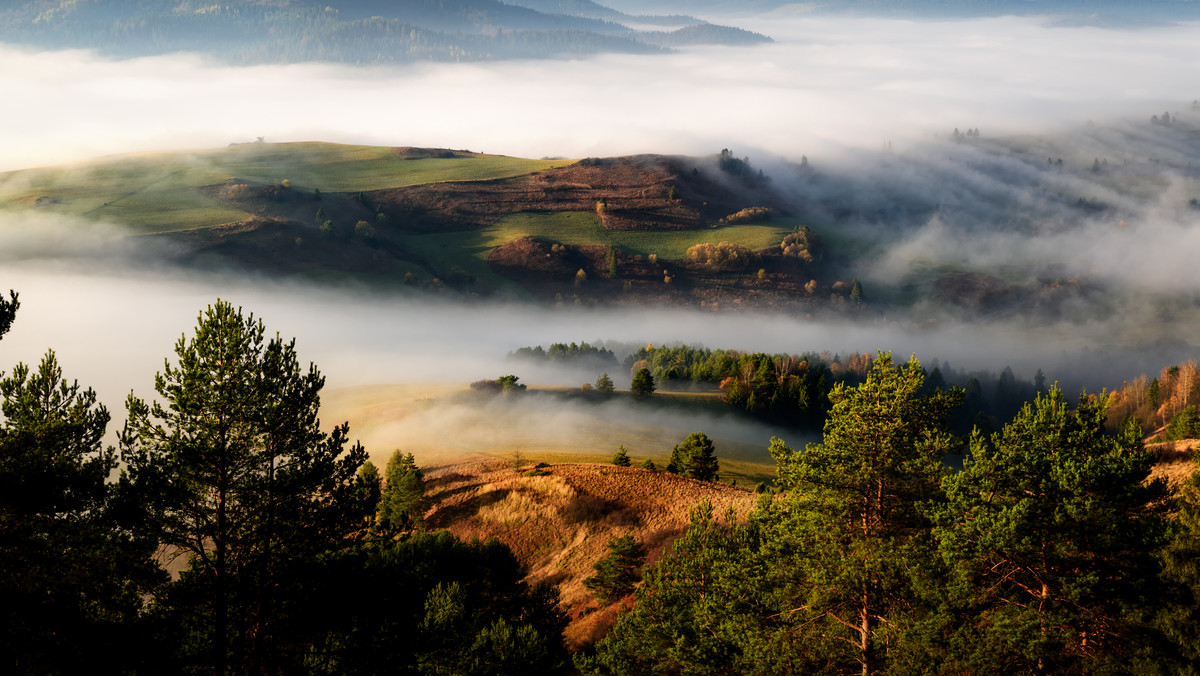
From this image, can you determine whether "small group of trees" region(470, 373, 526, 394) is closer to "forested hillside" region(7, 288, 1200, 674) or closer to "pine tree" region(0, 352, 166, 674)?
"forested hillside" region(7, 288, 1200, 674)

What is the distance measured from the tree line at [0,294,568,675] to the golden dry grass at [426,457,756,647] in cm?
3802

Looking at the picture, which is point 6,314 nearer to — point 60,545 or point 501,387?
point 60,545

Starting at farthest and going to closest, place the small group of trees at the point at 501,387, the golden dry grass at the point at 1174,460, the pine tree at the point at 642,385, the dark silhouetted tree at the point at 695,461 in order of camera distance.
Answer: the pine tree at the point at 642,385 < the small group of trees at the point at 501,387 < the dark silhouetted tree at the point at 695,461 < the golden dry grass at the point at 1174,460

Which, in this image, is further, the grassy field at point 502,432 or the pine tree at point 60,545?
the grassy field at point 502,432

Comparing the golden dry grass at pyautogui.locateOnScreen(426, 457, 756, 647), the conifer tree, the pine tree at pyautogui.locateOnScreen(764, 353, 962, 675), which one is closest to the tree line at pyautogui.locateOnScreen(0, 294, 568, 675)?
the pine tree at pyautogui.locateOnScreen(764, 353, 962, 675)

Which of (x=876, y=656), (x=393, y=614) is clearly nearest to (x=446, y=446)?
(x=393, y=614)

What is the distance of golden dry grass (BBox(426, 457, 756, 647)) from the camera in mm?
74688

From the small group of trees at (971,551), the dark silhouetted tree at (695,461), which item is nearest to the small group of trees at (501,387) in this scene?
the dark silhouetted tree at (695,461)

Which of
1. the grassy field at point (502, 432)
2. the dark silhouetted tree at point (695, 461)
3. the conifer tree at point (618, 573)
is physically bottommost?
the grassy field at point (502, 432)

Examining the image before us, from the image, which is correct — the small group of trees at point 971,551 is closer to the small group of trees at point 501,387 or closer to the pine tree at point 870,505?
the pine tree at point 870,505

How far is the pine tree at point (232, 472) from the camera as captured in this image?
25.8 meters

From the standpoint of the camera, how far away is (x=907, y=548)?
23797 millimetres

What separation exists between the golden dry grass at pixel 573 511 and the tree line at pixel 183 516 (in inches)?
1497

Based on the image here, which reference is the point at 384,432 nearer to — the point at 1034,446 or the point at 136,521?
the point at 136,521
